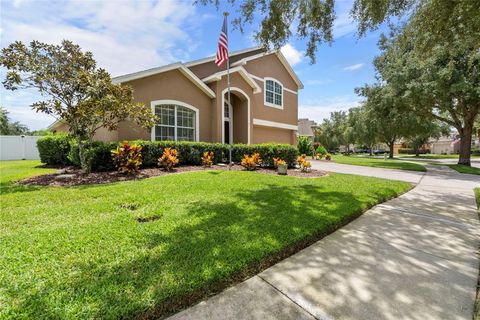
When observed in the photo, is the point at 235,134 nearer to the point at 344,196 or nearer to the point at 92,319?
the point at 344,196

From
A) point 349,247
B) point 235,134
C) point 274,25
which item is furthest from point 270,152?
point 349,247

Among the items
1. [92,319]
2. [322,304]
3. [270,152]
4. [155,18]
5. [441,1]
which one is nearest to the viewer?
[92,319]

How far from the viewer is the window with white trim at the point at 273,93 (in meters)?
19.2

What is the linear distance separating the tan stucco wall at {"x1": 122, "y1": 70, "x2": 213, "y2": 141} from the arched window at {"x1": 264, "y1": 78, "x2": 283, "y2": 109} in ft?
20.9

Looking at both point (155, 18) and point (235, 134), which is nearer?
point (155, 18)

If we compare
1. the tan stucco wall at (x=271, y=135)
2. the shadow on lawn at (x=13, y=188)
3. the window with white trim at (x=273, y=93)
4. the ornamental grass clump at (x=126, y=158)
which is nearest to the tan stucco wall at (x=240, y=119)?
the tan stucco wall at (x=271, y=135)

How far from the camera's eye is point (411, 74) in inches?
598

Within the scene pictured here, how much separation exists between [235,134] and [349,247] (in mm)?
13775

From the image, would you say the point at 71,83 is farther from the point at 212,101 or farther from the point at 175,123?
the point at 212,101

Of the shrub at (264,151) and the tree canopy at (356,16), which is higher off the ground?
the tree canopy at (356,16)

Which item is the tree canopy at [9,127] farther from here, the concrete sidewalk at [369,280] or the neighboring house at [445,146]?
the neighboring house at [445,146]

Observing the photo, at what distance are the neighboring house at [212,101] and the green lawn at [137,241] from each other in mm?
6330

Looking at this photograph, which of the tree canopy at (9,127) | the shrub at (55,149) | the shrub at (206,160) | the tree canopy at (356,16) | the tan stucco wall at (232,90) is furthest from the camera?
the tree canopy at (9,127)

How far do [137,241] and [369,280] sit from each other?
3.01 meters
